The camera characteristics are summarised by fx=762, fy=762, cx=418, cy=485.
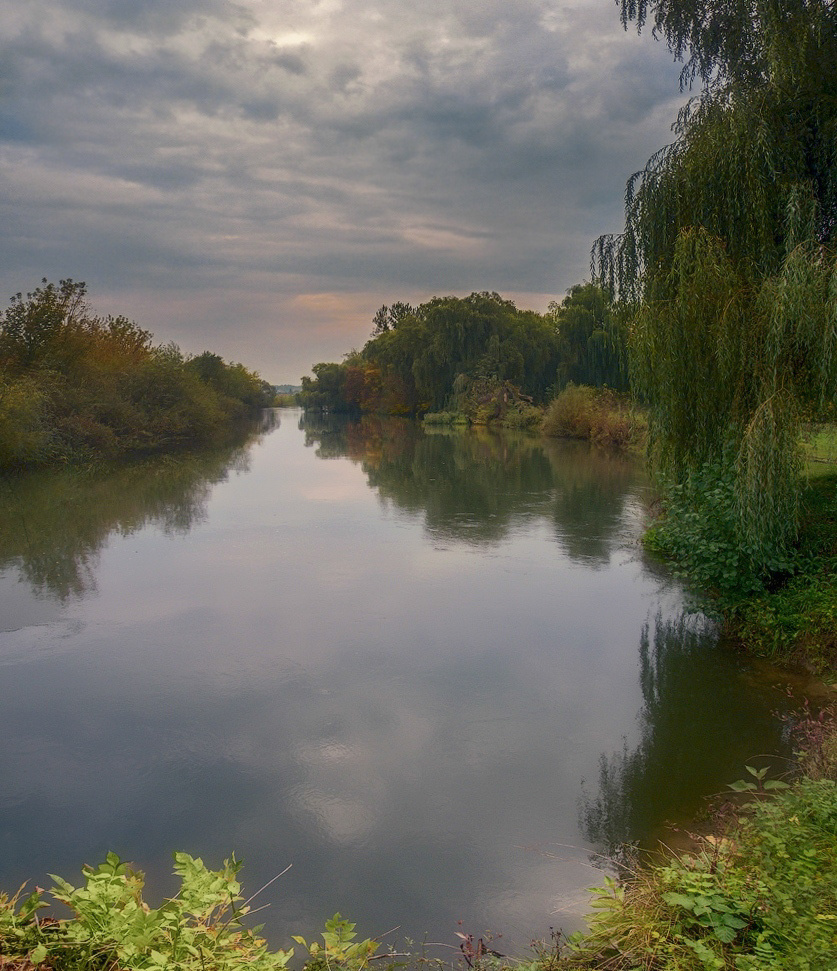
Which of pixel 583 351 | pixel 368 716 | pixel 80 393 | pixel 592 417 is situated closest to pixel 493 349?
pixel 583 351

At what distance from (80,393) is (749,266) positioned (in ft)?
→ 97.6

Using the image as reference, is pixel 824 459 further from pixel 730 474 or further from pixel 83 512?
pixel 83 512

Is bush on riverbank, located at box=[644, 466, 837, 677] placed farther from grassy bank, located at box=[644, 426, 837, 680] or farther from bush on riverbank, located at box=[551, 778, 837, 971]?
bush on riverbank, located at box=[551, 778, 837, 971]

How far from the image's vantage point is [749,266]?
8477 millimetres

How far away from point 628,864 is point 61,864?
139 inches

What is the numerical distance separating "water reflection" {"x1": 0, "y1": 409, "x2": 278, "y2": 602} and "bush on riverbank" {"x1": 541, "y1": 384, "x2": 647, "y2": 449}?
598 inches

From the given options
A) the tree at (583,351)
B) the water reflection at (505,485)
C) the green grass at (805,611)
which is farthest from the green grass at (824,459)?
the tree at (583,351)

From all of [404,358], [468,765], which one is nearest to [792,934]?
[468,765]

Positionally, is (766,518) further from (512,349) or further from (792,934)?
(512,349)

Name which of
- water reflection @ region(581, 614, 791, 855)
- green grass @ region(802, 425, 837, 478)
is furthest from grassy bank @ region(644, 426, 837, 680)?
green grass @ region(802, 425, 837, 478)

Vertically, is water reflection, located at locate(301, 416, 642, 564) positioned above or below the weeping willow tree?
below

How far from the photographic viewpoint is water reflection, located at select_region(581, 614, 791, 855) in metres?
5.32

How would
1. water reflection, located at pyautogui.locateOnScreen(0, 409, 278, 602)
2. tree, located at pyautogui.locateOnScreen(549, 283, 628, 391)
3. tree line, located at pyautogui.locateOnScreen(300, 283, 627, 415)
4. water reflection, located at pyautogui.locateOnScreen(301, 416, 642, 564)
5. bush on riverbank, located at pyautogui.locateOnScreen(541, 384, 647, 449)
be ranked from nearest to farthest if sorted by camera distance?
water reflection, located at pyautogui.locateOnScreen(0, 409, 278, 602) < water reflection, located at pyautogui.locateOnScreen(301, 416, 642, 564) < bush on riverbank, located at pyautogui.locateOnScreen(541, 384, 647, 449) < tree, located at pyautogui.locateOnScreen(549, 283, 628, 391) < tree line, located at pyautogui.locateOnScreen(300, 283, 627, 415)

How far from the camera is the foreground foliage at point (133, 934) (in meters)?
2.93
